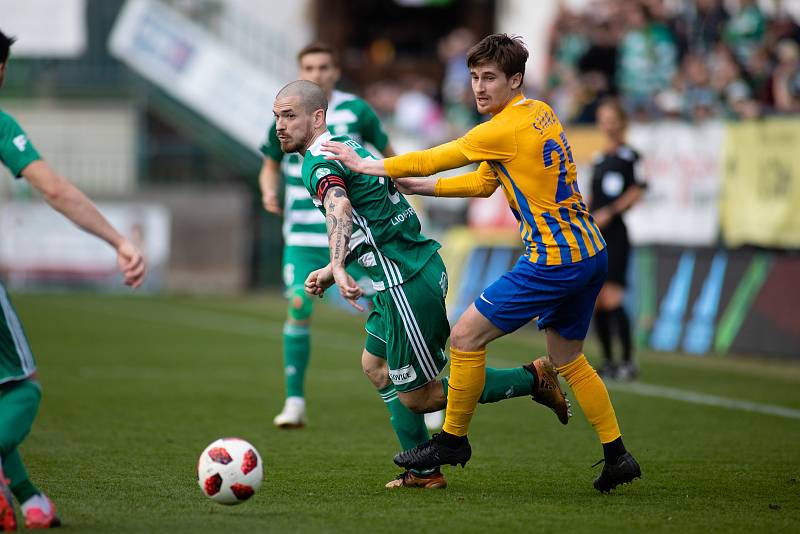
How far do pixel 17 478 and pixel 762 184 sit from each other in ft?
35.1

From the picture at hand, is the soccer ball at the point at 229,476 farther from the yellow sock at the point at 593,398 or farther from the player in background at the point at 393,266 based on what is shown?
the yellow sock at the point at 593,398

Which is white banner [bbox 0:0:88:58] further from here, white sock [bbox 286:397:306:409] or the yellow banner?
white sock [bbox 286:397:306:409]

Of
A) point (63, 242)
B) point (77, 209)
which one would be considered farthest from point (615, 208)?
point (63, 242)

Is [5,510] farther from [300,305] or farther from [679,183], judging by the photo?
[679,183]

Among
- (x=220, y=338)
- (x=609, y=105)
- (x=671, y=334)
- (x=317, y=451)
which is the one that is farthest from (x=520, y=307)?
(x=220, y=338)

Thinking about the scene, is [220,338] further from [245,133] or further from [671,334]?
[245,133]

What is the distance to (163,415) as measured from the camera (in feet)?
30.4

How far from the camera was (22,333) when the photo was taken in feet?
17.4

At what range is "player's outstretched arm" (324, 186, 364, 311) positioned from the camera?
Result: 5867 millimetres

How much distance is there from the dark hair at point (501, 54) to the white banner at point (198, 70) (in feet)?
61.8

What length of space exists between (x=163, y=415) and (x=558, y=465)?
10.7ft

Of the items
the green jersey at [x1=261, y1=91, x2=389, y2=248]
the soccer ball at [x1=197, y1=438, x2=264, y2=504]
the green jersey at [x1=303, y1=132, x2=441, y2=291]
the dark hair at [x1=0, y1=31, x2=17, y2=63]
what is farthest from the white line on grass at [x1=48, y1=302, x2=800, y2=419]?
the dark hair at [x1=0, y1=31, x2=17, y2=63]

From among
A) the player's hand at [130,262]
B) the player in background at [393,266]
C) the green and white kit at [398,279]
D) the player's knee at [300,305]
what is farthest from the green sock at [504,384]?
the player's knee at [300,305]

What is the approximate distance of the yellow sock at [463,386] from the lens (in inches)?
249
